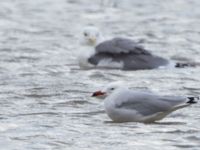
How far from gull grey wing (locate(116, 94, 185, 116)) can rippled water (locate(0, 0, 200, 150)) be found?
0.53 ft

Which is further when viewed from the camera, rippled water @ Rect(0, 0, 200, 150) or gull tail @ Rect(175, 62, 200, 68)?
gull tail @ Rect(175, 62, 200, 68)

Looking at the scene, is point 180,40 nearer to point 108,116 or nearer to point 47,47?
point 47,47

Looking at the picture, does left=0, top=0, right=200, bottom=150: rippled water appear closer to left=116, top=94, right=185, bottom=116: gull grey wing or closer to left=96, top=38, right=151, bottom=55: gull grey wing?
left=116, top=94, right=185, bottom=116: gull grey wing

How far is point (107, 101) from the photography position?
1048cm

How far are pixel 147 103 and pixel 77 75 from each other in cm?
369

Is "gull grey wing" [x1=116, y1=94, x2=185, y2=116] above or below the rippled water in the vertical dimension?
above

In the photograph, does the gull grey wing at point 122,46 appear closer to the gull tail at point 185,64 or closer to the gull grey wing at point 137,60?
the gull grey wing at point 137,60

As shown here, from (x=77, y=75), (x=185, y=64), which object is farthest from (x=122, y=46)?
(x=185, y=64)

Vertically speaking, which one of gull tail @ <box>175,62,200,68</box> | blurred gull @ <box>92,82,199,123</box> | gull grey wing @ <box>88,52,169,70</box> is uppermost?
blurred gull @ <box>92,82,199,123</box>

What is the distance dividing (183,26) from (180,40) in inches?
61.8

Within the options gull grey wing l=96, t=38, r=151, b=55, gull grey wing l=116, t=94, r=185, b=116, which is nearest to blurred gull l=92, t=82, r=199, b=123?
gull grey wing l=116, t=94, r=185, b=116

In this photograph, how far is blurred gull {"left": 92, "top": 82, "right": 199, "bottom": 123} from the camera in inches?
407

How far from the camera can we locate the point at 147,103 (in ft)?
34.0

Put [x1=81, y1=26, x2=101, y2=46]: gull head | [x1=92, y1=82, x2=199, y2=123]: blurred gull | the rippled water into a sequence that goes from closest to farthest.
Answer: the rippled water → [x1=92, y1=82, x2=199, y2=123]: blurred gull → [x1=81, y1=26, x2=101, y2=46]: gull head
